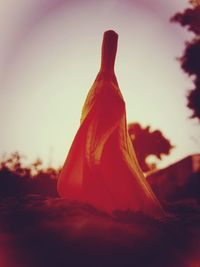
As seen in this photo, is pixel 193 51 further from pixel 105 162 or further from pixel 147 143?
pixel 147 143

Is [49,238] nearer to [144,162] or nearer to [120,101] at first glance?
[120,101]

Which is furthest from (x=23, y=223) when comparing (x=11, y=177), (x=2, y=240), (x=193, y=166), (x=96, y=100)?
(x=193, y=166)

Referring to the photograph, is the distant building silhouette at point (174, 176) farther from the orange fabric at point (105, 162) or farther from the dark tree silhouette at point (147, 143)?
the orange fabric at point (105, 162)

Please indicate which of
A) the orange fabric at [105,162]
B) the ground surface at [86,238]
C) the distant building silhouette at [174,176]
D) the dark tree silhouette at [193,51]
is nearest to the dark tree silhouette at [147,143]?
the distant building silhouette at [174,176]

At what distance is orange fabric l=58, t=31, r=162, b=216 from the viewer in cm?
687

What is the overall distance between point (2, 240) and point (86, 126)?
3.35 meters

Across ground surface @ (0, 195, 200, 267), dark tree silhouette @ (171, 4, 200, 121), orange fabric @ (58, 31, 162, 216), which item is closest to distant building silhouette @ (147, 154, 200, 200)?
Result: dark tree silhouette @ (171, 4, 200, 121)

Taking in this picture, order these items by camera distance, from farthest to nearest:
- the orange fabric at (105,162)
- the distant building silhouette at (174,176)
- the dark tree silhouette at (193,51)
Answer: the distant building silhouette at (174,176) < the dark tree silhouette at (193,51) < the orange fabric at (105,162)

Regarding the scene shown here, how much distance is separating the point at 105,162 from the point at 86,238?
2.42 meters

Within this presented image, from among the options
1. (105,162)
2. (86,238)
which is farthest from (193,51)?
(86,238)

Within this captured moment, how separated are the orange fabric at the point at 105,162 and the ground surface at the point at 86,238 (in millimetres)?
696

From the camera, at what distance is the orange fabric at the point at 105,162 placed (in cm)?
687

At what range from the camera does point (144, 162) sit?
26062 millimetres

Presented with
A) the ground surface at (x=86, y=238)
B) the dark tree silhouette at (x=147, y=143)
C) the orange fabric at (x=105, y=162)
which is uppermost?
the dark tree silhouette at (x=147, y=143)
